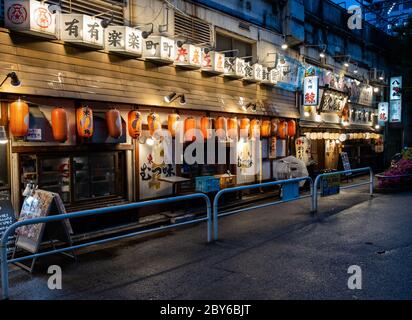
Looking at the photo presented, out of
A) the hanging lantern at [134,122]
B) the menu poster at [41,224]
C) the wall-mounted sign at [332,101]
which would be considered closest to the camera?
the menu poster at [41,224]

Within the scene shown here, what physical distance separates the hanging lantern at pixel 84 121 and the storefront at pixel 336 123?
13.0m

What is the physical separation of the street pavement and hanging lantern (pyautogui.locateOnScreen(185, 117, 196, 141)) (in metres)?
3.37

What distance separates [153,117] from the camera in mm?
11125

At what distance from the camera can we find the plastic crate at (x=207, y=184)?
41.7 feet

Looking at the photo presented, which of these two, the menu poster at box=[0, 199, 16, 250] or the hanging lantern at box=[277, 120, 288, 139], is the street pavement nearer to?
the menu poster at box=[0, 199, 16, 250]

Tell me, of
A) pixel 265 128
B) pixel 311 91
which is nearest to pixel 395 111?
pixel 311 91

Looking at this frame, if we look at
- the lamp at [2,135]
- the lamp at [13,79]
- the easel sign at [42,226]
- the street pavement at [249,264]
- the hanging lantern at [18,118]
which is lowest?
the street pavement at [249,264]

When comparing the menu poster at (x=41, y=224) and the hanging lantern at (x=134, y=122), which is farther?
the hanging lantern at (x=134, y=122)

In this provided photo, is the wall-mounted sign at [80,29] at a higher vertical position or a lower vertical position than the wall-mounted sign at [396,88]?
lower

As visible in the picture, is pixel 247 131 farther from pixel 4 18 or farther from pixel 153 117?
pixel 4 18

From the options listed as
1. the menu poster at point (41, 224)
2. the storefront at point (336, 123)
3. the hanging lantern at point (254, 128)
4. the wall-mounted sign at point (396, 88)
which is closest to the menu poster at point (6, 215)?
the menu poster at point (41, 224)

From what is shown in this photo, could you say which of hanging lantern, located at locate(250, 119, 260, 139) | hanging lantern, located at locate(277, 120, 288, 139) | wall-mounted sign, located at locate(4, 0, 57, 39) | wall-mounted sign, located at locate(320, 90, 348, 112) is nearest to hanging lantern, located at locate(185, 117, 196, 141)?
hanging lantern, located at locate(250, 119, 260, 139)

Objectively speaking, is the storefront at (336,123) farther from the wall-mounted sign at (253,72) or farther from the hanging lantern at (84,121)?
the hanging lantern at (84,121)

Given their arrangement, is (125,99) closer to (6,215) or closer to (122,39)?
(122,39)
